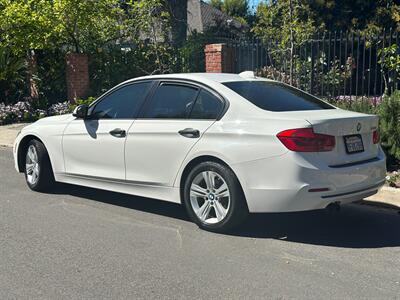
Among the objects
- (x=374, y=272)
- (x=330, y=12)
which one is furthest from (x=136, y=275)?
(x=330, y=12)

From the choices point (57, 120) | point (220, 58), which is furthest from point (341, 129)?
point (220, 58)

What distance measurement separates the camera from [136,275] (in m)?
4.27

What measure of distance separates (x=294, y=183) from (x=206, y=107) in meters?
1.30

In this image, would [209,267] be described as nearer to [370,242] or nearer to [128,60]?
[370,242]

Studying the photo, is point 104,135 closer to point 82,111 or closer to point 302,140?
point 82,111

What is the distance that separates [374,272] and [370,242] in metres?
0.80

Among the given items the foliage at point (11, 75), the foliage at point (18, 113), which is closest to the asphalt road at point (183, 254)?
the foliage at point (18, 113)

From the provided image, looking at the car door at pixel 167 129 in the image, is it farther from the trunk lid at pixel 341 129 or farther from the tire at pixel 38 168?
the tire at pixel 38 168

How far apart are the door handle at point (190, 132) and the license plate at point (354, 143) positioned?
4.68 feet

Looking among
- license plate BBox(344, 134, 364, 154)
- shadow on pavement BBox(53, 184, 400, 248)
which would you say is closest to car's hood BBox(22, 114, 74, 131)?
shadow on pavement BBox(53, 184, 400, 248)

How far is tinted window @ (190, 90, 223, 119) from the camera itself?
17.7 ft

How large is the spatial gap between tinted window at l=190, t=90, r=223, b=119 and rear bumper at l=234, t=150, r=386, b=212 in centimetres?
70

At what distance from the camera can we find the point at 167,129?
5.60 metres

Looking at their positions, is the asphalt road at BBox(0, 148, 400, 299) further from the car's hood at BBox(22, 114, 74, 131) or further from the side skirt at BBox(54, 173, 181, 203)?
the car's hood at BBox(22, 114, 74, 131)
